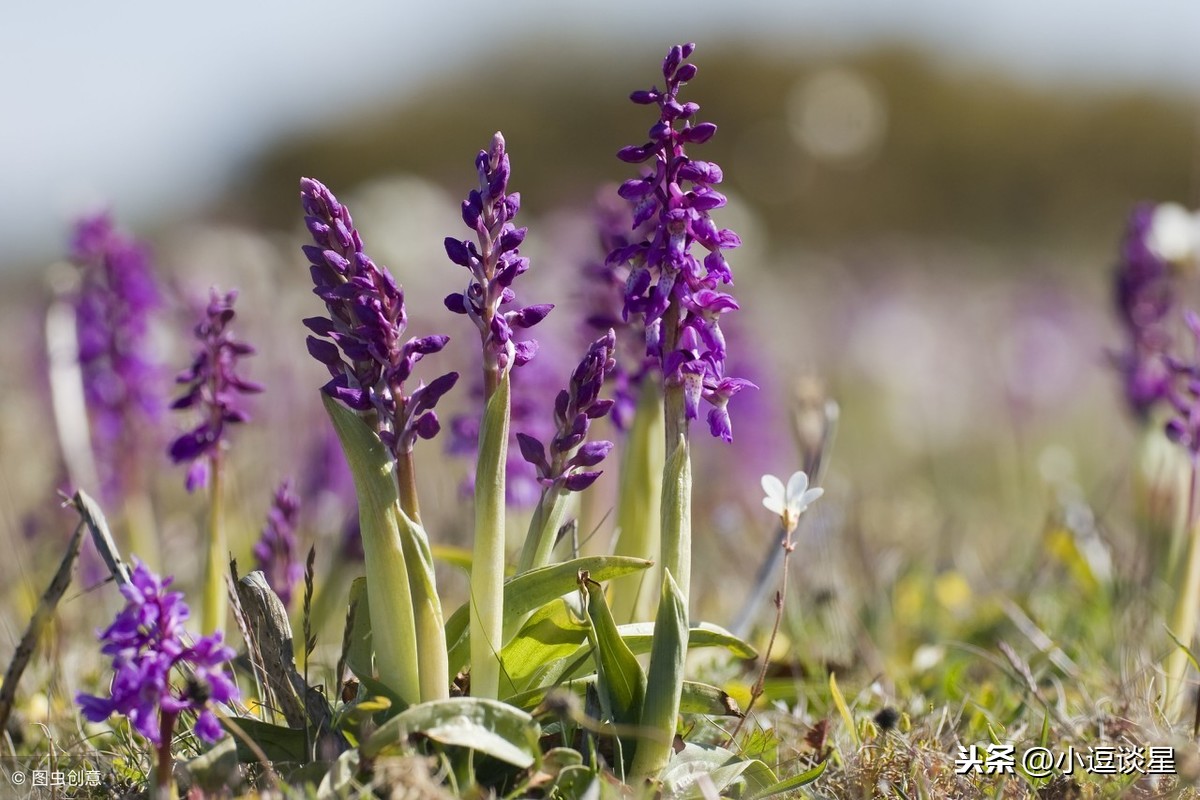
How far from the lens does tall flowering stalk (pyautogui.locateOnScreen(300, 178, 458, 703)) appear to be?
2.57 metres

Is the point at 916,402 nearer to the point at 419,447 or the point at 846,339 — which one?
the point at 846,339

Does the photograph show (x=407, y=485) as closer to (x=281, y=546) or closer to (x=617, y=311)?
(x=281, y=546)

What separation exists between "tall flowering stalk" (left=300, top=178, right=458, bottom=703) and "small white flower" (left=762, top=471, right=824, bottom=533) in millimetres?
767

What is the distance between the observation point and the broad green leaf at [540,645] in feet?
9.31

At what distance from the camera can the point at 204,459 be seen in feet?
11.3

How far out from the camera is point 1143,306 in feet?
15.2

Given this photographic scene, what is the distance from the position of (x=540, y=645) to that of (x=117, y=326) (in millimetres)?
2237

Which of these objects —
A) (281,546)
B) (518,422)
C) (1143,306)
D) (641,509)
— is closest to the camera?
(641,509)

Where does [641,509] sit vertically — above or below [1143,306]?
below

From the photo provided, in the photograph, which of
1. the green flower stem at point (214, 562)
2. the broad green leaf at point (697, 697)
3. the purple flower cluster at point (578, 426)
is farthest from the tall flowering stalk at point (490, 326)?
the green flower stem at point (214, 562)

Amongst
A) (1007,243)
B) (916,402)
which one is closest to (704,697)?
(916,402)

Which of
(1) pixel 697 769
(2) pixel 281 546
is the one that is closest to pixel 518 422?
(2) pixel 281 546

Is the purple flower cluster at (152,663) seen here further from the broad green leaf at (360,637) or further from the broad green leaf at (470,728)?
the broad green leaf at (360,637)

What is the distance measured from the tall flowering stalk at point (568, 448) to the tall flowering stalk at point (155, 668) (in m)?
0.71
